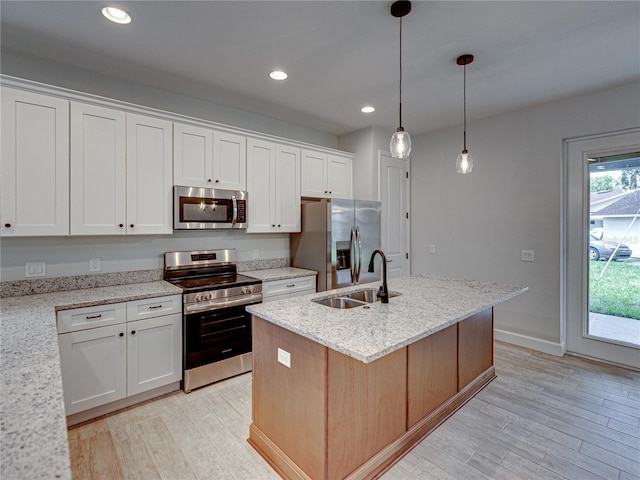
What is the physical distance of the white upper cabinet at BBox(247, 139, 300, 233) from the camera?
3.52m

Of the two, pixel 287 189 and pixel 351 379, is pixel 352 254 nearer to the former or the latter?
pixel 287 189

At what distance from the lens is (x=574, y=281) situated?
11.6 feet

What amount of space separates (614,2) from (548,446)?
2.74m

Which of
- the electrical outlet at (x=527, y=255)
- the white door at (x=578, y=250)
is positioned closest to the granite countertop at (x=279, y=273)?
the electrical outlet at (x=527, y=255)

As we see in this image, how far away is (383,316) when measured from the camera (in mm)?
1883

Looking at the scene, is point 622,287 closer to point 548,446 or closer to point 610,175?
point 610,175

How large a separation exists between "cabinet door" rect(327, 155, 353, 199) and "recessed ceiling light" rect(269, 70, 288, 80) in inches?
55.1

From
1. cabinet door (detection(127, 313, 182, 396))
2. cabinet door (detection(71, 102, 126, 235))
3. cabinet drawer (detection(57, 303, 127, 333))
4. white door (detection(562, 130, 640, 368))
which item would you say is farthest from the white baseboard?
cabinet door (detection(71, 102, 126, 235))

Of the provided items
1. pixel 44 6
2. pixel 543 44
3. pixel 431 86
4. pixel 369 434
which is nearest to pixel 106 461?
pixel 369 434

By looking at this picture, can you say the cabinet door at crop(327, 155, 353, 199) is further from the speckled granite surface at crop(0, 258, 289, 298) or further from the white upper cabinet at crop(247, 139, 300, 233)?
the speckled granite surface at crop(0, 258, 289, 298)

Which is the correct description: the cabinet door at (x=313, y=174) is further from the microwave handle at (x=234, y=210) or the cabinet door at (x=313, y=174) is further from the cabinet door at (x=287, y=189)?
the microwave handle at (x=234, y=210)

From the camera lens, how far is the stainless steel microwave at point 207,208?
301 cm

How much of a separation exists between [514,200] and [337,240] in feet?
6.91

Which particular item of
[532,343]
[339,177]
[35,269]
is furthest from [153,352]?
[532,343]
